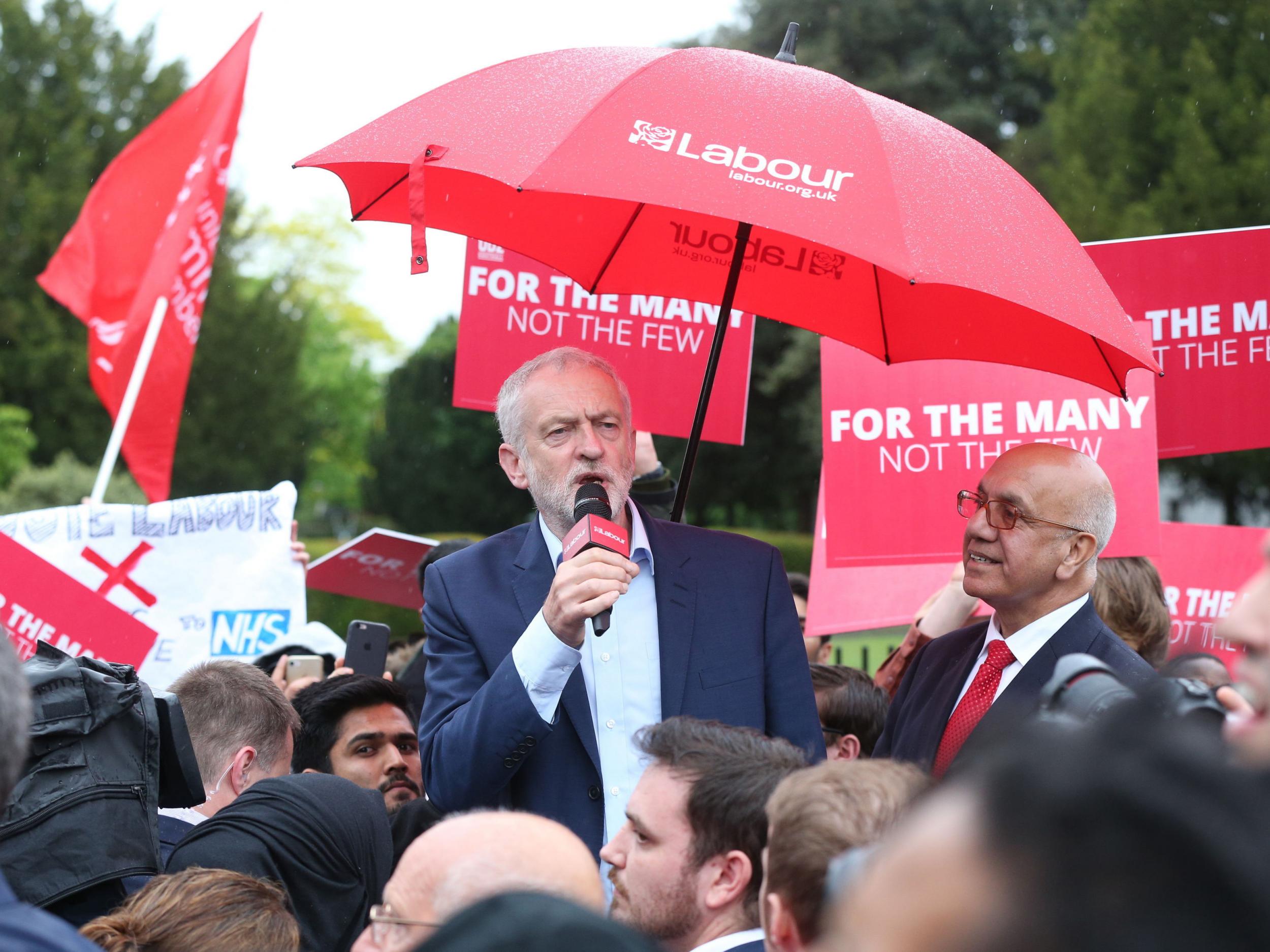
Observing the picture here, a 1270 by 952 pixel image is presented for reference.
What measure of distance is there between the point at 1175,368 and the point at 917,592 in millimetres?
1401

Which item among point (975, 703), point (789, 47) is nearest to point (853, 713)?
point (975, 703)

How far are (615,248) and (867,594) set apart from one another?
235 centimetres

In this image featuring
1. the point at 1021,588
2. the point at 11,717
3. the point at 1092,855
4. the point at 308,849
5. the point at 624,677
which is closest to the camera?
the point at 1092,855

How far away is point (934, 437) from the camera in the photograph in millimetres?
5301

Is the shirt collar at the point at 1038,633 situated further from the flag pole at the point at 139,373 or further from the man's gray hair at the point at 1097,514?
the flag pole at the point at 139,373

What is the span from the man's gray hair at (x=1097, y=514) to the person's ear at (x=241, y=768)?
2341 mm

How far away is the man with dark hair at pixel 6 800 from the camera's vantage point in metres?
1.57

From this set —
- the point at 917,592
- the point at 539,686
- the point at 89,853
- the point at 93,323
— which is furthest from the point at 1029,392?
the point at 93,323

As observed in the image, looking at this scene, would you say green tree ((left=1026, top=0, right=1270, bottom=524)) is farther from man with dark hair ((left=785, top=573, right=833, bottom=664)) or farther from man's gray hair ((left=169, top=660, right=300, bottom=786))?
man's gray hair ((left=169, top=660, right=300, bottom=786))

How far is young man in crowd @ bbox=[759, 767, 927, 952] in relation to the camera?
2.03 metres

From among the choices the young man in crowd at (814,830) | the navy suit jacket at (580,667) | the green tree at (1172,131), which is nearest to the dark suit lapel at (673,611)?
the navy suit jacket at (580,667)

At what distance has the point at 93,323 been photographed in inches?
302

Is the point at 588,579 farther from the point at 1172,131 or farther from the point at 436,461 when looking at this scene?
the point at 436,461

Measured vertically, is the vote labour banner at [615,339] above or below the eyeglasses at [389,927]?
above
